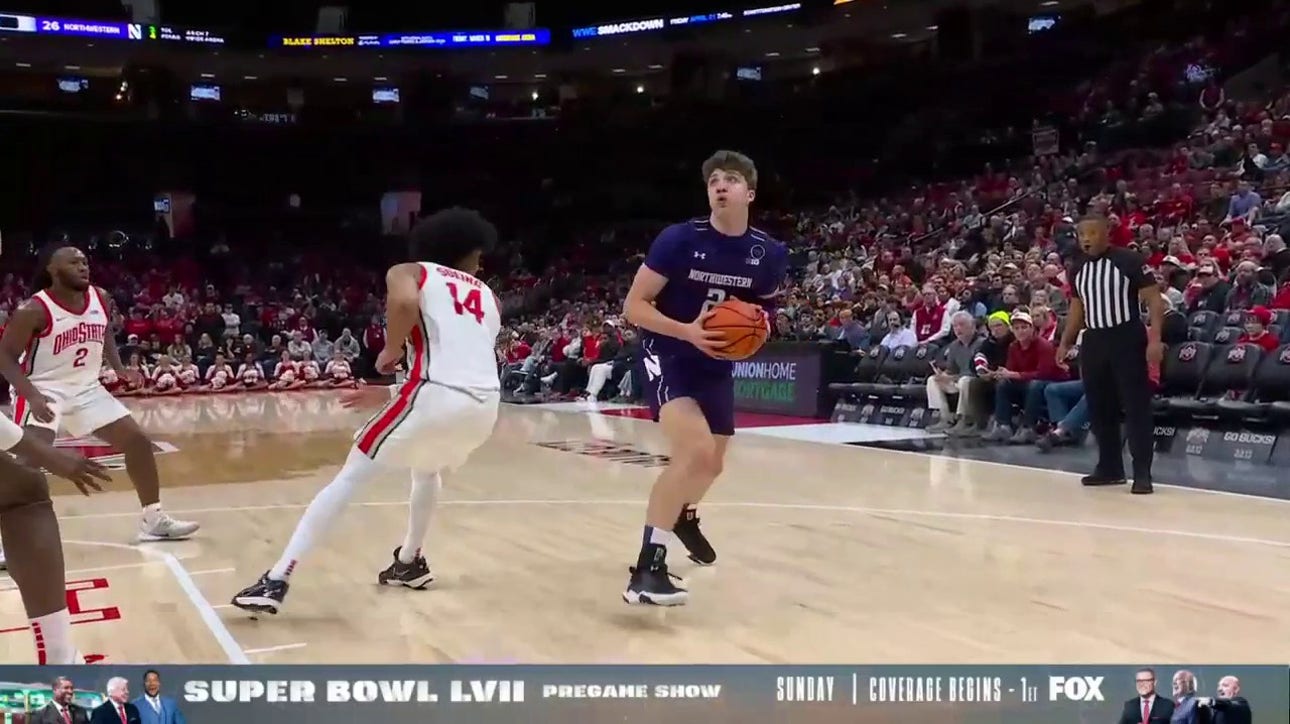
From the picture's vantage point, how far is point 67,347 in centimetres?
523

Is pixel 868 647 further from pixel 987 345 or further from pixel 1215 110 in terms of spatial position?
pixel 1215 110

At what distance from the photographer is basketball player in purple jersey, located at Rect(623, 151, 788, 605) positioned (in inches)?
159

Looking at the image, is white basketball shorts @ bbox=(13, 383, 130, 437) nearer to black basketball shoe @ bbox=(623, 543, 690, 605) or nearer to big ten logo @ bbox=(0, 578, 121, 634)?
big ten logo @ bbox=(0, 578, 121, 634)

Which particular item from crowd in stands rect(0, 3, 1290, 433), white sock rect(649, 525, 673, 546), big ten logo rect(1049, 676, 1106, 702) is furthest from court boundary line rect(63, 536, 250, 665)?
crowd in stands rect(0, 3, 1290, 433)

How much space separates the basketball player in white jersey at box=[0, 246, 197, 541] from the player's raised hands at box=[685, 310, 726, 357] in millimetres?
2951

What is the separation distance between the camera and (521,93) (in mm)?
33469

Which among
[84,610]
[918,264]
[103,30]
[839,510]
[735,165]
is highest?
[103,30]

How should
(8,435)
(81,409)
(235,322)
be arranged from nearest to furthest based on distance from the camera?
(8,435)
(81,409)
(235,322)

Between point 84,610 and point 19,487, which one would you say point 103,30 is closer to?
point 84,610

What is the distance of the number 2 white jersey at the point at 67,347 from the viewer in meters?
5.14

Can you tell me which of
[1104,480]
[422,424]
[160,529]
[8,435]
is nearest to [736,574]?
[422,424]

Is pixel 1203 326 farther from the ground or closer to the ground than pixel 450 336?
closer to the ground

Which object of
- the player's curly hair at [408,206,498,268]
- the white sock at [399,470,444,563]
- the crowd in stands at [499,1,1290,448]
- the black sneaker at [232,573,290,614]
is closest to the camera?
the black sneaker at [232,573,290,614]

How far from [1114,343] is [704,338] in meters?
4.06
